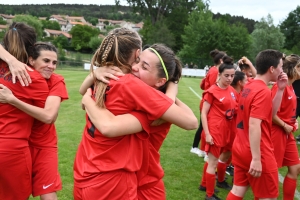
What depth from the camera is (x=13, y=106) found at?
3053mm

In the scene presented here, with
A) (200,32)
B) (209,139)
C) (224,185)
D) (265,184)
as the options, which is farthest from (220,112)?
(200,32)

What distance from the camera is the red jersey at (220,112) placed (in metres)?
5.12

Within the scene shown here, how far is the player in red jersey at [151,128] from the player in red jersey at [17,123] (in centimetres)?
95

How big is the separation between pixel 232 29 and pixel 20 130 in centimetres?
5251

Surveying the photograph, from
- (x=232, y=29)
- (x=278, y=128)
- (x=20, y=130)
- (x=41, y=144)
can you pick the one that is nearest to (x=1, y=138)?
(x=20, y=130)

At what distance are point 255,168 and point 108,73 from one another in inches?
78.4

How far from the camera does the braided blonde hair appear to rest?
7.50ft

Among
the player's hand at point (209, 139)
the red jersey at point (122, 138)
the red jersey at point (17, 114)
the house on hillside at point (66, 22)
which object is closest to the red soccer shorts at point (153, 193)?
the red jersey at point (122, 138)

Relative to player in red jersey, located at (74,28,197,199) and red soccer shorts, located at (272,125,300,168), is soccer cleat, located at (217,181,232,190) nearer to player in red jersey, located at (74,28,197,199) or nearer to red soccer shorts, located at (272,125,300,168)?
red soccer shorts, located at (272,125,300,168)

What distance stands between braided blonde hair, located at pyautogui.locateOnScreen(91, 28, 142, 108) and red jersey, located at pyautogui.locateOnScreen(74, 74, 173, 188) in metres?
0.14

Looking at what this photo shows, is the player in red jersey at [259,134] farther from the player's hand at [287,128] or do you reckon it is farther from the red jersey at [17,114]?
the red jersey at [17,114]

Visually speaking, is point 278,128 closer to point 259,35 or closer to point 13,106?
point 13,106

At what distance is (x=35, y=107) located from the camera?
306 cm

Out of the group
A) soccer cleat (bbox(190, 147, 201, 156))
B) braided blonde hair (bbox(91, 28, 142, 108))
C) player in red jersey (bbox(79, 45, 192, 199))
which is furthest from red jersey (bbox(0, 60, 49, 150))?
soccer cleat (bbox(190, 147, 201, 156))
